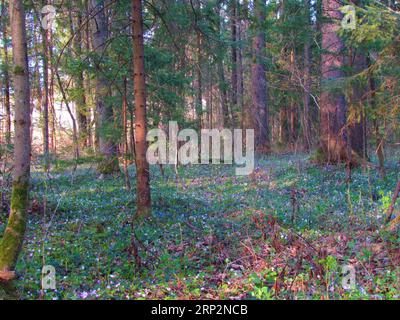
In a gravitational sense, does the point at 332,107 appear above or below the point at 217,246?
above

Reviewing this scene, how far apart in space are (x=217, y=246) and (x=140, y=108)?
3285 millimetres

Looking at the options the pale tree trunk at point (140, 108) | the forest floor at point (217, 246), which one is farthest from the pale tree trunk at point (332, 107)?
the pale tree trunk at point (140, 108)

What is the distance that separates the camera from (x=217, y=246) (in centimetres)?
665

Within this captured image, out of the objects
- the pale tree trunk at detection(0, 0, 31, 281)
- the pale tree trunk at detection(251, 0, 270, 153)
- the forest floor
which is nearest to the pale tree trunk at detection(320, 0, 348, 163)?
the forest floor

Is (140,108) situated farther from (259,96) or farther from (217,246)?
(259,96)

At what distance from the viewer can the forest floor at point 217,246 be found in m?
4.95

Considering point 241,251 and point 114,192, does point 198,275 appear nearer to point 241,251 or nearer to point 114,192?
point 241,251

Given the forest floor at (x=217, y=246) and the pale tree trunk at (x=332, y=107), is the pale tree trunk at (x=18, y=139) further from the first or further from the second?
the pale tree trunk at (x=332, y=107)

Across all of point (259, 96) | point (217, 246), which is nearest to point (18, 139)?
point (217, 246)

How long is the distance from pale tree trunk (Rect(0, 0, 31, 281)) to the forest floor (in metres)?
0.38

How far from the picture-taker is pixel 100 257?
6.21m

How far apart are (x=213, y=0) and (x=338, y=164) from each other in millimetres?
6801
